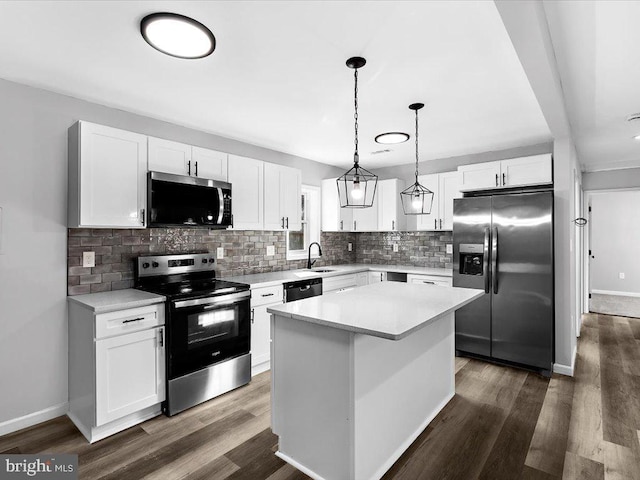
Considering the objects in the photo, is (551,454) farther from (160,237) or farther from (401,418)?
(160,237)

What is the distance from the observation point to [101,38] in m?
1.93

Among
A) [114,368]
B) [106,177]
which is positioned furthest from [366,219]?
[114,368]

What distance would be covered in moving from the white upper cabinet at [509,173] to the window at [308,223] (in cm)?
196

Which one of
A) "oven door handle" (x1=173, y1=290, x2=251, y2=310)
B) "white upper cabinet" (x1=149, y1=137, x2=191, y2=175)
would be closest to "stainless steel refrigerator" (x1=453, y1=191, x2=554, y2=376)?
"oven door handle" (x1=173, y1=290, x2=251, y2=310)

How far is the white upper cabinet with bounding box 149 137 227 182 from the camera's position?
9.64ft

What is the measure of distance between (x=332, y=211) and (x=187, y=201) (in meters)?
2.39

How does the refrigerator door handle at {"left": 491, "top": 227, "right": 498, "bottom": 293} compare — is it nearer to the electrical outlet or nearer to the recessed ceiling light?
the recessed ceiling light

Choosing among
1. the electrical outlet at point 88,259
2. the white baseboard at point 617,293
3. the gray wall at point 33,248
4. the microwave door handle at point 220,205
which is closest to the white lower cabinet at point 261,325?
the microwave door handle at point 220,205

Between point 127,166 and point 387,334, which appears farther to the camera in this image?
point 127,166

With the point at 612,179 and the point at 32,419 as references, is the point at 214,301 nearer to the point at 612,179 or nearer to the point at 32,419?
the point at 32,419

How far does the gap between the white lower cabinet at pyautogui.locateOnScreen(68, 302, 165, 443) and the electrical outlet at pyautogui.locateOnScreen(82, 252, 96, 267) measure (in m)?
0.35

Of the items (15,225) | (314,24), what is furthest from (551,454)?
(15,225)

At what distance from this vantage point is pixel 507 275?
11.9ft

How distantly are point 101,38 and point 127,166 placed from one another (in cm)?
103
